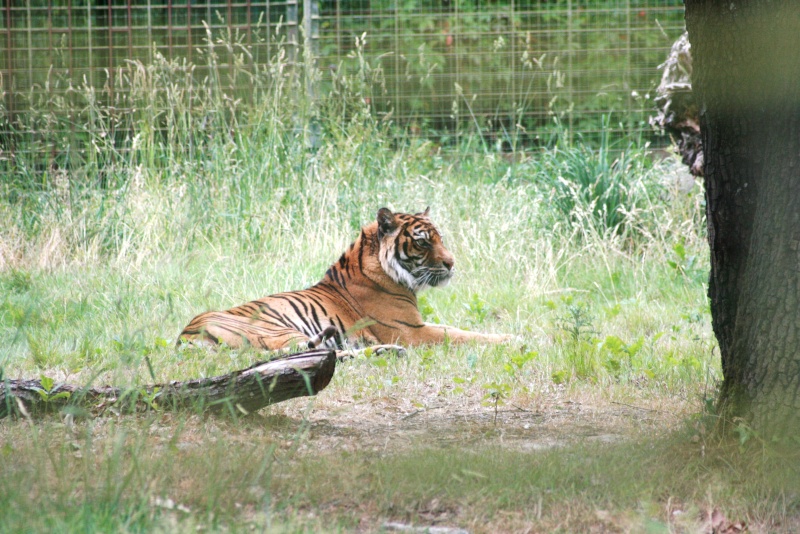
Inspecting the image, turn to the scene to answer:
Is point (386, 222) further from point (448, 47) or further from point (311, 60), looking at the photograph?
point (448, 47)

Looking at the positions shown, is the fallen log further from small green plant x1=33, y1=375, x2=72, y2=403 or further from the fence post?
the fence post

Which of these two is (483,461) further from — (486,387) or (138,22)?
(138,22)

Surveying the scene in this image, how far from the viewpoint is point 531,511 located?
247cm

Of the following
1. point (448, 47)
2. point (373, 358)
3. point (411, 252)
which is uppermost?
point (448, 47)

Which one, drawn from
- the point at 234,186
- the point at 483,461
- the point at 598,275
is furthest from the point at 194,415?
the point at 234,186

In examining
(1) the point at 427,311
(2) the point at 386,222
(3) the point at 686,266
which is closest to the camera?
(2) the point at 386,222

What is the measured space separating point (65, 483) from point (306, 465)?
0.69m

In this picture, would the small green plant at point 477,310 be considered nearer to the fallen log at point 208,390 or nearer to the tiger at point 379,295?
the tiger at point 379,295

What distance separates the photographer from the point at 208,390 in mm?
3086

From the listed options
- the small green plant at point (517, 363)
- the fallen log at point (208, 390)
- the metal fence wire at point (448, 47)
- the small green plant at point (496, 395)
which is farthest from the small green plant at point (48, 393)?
the metal fence wire at point (448, 47)

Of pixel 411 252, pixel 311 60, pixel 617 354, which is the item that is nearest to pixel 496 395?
pixel 617 354

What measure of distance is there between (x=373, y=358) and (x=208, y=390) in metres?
1.49

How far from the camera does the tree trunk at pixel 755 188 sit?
8.76ft

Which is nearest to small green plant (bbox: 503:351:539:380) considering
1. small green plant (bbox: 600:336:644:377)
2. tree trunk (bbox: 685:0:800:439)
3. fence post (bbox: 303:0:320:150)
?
small green plant (bbox: 600:336:644:377)
